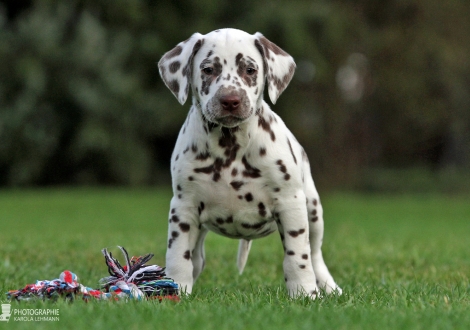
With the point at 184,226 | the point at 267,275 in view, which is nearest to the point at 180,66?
the point at 184,226

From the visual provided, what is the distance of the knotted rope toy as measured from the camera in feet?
14.3

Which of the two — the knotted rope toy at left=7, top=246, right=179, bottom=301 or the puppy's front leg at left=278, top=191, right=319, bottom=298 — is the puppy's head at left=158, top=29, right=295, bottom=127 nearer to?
the puppy's front leg at left=278, top=191, right=319, bottom=298

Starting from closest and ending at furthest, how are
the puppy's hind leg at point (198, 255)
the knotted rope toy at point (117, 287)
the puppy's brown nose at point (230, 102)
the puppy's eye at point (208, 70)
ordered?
the knotted rope toy at point (117, 287) < the puppy's brown nose at point (230, 102) < the puppy's eye at point (208, 70) < the puppy's hind leg at point (198, 255)

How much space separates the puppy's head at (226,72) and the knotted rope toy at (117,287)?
3.64 ft

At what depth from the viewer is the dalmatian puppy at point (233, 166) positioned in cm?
478

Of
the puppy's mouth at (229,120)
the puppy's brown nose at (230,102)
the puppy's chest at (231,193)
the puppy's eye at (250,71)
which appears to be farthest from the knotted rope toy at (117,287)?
the puppy's eye at (250,71)

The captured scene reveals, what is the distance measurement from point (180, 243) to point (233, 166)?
644 mm

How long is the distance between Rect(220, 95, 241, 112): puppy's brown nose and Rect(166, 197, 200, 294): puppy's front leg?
30.6 inches

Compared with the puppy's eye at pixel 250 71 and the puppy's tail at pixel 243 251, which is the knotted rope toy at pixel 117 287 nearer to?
the puppy's tail at pixel 243 251

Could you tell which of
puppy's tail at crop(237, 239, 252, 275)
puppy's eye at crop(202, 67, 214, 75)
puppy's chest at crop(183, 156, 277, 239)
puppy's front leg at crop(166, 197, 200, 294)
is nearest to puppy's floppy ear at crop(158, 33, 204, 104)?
puppy's eye at crop(202, 67, 214, 75)

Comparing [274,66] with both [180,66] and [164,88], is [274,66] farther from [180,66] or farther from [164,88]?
[164,88]

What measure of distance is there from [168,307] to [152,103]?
69.8 ft

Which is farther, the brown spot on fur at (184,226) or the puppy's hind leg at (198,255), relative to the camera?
the puppy's hind leg at (198,255)

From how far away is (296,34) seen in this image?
25.2m
